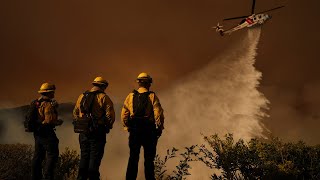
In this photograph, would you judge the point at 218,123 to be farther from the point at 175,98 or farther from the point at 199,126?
the point at 175,98

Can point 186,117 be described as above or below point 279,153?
above

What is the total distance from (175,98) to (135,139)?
278 feet

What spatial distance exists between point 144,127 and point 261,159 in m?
8.11

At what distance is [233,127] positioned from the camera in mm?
56750

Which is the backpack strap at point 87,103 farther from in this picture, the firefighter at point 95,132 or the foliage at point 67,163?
the foliage at point 67,163

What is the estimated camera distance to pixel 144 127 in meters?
10.5

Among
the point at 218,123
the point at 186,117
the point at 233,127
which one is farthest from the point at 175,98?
the point at 233,127

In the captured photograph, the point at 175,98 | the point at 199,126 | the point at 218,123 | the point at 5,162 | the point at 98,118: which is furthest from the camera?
the point at 175,98

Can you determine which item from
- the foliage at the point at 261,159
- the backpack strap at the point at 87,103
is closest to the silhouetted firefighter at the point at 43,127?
the backpack strap at the point at 87,103

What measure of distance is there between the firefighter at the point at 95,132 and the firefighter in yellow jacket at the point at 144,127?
528mm

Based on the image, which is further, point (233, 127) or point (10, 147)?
point (233, 127)

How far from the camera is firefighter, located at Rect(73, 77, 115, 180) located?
10.3 m

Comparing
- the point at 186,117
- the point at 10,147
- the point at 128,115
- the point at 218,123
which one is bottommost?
the point at 128,115

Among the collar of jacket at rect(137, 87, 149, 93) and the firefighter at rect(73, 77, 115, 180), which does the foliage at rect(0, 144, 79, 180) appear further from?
the collar of jacket at rect(137, 87, 149, 93)
